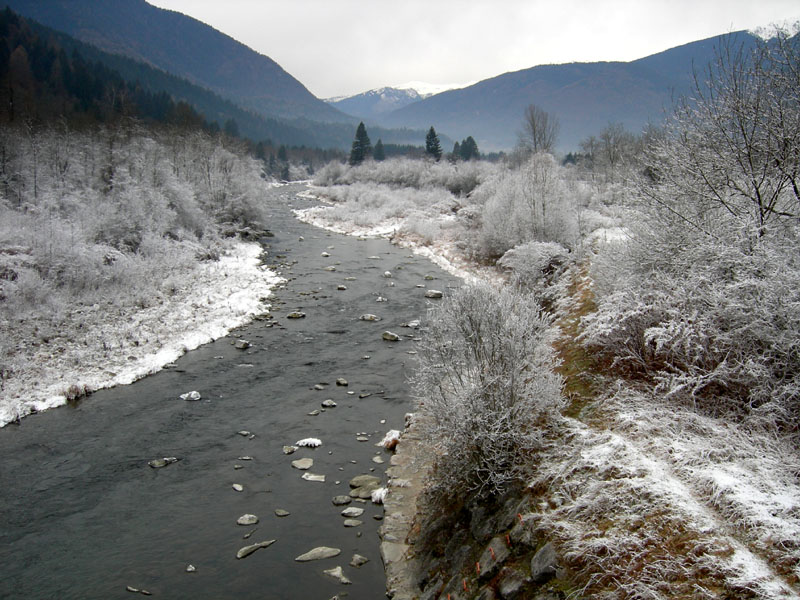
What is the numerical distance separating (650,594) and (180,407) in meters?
11.5

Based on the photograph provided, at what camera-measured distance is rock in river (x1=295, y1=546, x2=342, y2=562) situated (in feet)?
24.7

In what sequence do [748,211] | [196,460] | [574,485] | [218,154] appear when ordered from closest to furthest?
1. [574,485]
2. [748,211]
3. [196,460]
4. [218,154]

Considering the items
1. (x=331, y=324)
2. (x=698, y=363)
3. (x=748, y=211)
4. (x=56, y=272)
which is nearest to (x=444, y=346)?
(x=698, y=363)

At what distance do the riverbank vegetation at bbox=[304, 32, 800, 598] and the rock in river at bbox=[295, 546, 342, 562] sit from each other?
1.38 metres

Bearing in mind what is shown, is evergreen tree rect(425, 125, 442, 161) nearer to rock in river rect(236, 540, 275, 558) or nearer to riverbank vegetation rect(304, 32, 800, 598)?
riverbank vegetation rect(304, 32, 800, 598)

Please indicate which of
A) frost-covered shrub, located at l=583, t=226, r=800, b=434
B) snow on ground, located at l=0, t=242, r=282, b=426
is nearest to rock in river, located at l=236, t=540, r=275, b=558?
frost-covered shrub, located at l=583, t=226, r=800, b=434

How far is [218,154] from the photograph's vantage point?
37375 mm

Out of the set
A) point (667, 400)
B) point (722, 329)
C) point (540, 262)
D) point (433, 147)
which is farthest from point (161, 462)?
point (433, 147)

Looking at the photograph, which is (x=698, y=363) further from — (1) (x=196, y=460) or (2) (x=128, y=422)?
(2) (x=128, y=422)

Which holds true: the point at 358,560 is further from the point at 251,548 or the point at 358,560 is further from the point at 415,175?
the point at 415,175

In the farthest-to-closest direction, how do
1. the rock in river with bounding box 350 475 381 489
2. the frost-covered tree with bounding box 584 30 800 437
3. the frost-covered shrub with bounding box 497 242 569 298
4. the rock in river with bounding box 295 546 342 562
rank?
1. the frost-covered shrub with bounding box 497 242 569 298
2. the rock in river with bounding box 350 475 381 489
3. the rock in river with bounding box 295 546 342 562
4. the frost-covered tree with bounding box 584 30 800 437

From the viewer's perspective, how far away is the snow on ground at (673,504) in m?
4.46

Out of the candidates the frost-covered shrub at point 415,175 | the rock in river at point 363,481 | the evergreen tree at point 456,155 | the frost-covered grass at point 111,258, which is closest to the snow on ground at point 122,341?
the frost-covered grass at point 111,258

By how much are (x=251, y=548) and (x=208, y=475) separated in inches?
97.3
